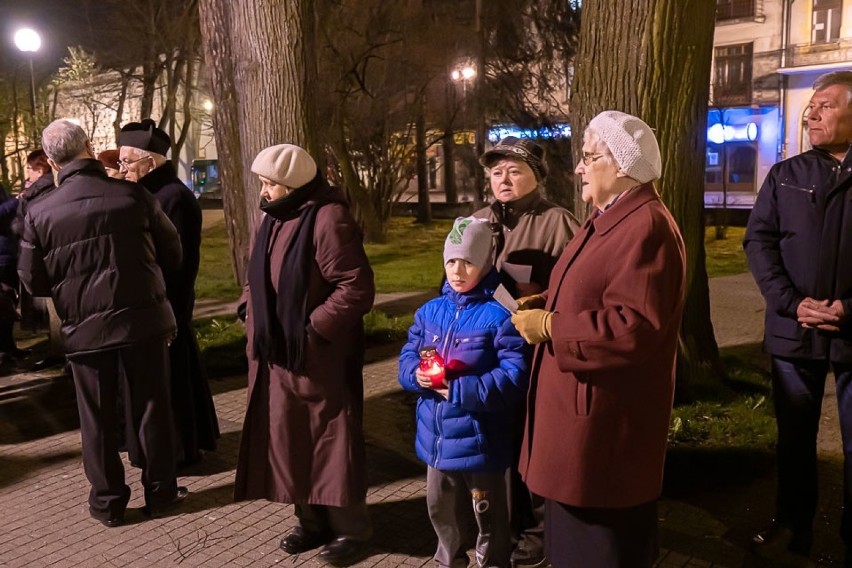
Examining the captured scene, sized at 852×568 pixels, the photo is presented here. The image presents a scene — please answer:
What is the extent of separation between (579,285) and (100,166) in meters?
2.81

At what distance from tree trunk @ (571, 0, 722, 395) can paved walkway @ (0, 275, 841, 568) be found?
133cm

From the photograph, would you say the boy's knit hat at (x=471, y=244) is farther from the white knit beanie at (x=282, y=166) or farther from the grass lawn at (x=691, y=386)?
the grass lawn at (x=691, y=386)

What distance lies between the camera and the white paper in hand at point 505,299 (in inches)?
126

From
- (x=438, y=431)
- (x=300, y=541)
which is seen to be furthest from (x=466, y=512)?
(x=300, y=541)

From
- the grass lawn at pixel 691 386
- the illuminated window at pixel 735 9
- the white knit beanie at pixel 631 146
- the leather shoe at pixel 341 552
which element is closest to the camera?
the white knit beanie at pixel 631 146

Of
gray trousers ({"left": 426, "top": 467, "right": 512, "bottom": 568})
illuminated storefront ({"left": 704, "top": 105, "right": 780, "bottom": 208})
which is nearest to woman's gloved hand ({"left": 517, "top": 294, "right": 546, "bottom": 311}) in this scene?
gray trousers ({"left": 426, "top": 467, "right": 512, "bottom": 568})

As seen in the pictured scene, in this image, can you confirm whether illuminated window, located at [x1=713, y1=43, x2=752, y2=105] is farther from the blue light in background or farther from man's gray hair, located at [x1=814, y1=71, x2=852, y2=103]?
man's gray hair, located at [x1=814, y1=71, x2=852, y2=103]

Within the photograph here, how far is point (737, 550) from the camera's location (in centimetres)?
380

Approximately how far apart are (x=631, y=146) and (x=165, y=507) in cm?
334

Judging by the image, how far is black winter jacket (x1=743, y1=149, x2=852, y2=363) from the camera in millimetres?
3443

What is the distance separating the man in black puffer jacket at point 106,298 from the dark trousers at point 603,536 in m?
2.51

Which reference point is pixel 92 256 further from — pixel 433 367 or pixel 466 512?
pixel 466 512

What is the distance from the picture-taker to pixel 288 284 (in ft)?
12.0

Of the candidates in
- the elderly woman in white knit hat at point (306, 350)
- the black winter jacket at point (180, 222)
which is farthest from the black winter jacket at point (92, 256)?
the elderly woman in white knit hat at point (306, 350)
